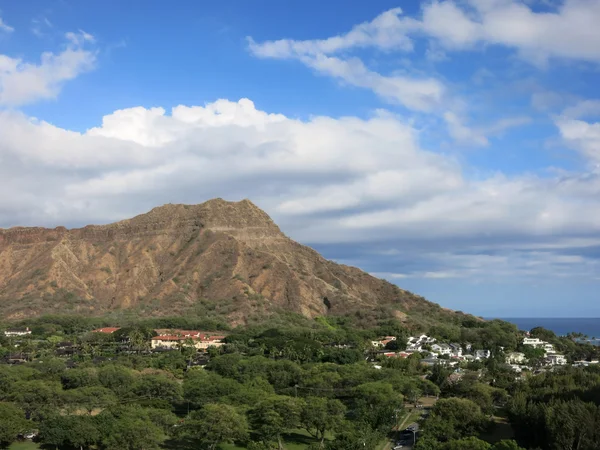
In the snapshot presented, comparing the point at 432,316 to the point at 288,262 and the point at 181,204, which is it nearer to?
the point at 288,262

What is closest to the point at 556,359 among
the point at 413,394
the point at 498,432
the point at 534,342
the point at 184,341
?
the point at 534,342

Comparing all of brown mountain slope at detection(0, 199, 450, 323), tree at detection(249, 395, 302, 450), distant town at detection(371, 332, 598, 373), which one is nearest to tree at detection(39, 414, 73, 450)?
tree at detection(249, 395, 302, 450)

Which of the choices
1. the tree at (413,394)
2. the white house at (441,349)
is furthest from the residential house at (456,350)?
the tree at (413,394)

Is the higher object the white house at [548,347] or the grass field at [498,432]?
the white house at [548,347]

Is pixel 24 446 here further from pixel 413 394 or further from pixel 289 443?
pixel 413 394

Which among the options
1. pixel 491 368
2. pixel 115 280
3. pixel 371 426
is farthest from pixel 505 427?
pixel 115 280

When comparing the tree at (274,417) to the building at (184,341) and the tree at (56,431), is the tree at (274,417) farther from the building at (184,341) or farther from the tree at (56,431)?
the building at (184,341)

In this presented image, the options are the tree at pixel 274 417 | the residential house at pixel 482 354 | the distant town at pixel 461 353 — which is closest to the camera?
the tree at pixel 274 417
